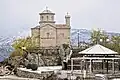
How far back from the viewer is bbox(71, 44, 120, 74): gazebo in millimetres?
24672

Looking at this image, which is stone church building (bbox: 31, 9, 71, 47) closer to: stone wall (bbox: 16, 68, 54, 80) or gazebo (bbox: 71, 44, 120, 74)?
stone wall (bbox: 16, 68, 54, 80)

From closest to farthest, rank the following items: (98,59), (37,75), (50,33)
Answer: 1. (98,59)
2. (37,75)
3. (50,33)

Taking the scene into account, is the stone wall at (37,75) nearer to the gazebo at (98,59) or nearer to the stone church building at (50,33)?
the gazebo at (98,59)

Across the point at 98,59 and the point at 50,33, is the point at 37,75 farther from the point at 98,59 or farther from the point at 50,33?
the point at 50,33

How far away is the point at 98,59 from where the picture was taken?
989 inches

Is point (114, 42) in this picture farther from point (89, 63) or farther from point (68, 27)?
point (89, 63)

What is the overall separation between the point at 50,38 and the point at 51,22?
235cm

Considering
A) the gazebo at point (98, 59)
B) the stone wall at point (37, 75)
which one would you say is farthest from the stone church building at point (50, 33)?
the gazebo at point (98, 59)

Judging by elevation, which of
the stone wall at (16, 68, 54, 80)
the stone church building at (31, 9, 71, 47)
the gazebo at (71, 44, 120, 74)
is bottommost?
the stone wall at (16, 68, 54, 80)

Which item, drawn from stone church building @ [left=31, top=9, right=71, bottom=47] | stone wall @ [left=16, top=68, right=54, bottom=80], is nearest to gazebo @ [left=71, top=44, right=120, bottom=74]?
stone wall @ [left=16, top=68, right=54, bottom=80]

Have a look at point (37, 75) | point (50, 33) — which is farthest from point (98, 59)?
point (50, 33)

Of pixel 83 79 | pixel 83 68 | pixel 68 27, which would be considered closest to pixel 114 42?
pixel 68 27

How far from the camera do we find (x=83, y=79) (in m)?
23.5

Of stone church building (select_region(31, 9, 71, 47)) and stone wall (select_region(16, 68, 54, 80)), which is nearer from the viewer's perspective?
stone wall (select_region(16, 68, 54, 80))
